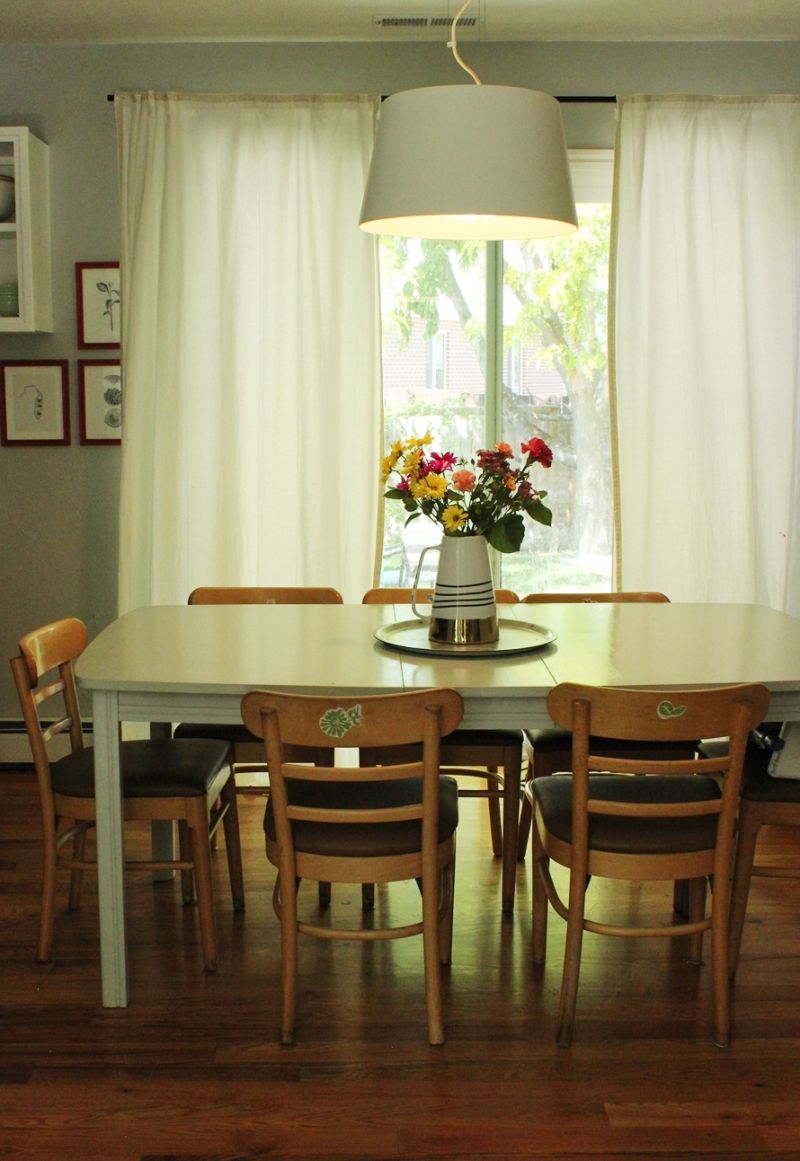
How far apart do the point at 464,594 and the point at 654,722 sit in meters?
0.70

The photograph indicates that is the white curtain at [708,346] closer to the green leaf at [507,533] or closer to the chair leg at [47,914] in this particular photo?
the green leaf at [507,533]

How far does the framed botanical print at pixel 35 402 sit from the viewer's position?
4.64 meters

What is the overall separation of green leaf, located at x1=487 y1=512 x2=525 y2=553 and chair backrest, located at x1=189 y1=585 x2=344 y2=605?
920 mm

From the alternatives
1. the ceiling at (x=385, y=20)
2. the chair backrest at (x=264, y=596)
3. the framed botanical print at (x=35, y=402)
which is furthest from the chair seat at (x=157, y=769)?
the ceiling at (x=385, y=20)

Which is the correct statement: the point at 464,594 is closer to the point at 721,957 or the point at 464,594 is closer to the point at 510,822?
the point at 510,822

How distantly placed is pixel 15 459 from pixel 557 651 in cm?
262

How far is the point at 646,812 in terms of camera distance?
2.49m

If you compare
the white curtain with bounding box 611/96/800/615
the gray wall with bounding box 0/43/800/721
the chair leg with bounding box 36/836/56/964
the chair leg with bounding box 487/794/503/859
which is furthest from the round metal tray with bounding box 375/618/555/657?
the gray wall with bounding box 0/43/800/721

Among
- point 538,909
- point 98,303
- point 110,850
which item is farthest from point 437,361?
point 110,850

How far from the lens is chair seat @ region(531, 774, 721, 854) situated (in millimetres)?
2594

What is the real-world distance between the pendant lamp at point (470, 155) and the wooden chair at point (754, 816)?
1.38 metres

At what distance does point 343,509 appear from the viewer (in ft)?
15.0

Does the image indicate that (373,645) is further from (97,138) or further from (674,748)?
(97,138)

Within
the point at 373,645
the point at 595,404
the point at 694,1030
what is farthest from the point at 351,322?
the point at 694,1030
